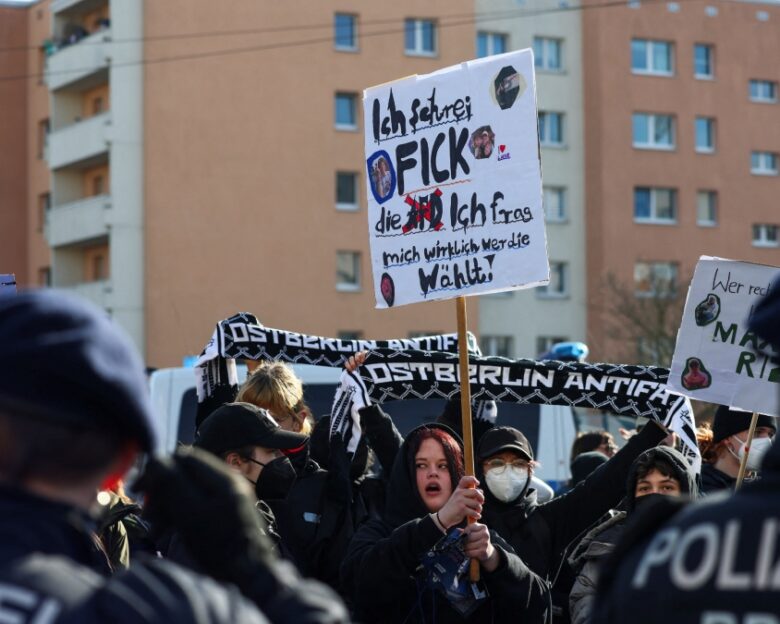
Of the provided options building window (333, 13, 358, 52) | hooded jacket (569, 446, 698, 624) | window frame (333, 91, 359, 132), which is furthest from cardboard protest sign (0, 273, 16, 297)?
building window (333, 13, 358, 52)

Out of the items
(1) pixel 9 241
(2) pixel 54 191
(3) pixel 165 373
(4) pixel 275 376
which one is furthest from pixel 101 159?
(4) pixel 275 376

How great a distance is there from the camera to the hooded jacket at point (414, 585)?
18.2 ft

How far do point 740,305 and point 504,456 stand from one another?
62.2 inches

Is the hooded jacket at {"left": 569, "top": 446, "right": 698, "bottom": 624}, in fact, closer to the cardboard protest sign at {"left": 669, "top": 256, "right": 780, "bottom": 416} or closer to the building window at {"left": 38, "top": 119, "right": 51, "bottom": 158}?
the cardboard protest sign at {"left": 669, "top": 256, "right": 780, "bottom": 416}

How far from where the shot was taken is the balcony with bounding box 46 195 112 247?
140 feet

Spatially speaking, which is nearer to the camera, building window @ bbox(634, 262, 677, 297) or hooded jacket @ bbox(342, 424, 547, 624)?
hooded jacket @ bbox(342, 424, 547, 624)

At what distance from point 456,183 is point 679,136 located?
146 feet

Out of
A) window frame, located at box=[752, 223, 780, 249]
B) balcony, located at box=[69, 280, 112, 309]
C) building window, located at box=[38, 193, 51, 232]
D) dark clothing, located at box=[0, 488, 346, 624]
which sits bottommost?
dark clothing, located at box=[0, 488, 346, 624]

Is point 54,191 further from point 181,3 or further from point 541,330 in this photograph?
point 541,330

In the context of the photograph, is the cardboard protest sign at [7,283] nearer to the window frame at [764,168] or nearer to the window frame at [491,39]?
the window frame at [491,39]

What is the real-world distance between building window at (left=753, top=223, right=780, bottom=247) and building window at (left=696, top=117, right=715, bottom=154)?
129 inches

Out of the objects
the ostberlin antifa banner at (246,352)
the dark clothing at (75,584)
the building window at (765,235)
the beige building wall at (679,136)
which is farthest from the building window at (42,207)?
the dark clothing at (75,584)

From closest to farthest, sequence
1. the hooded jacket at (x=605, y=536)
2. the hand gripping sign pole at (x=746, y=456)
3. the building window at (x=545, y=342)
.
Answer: the hooded jacket at (x=605, y=536), the hand gripping sign pole at (x=746, y=456), the building window at (x=545, y=342)

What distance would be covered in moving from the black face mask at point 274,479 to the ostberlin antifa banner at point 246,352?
2.10m
